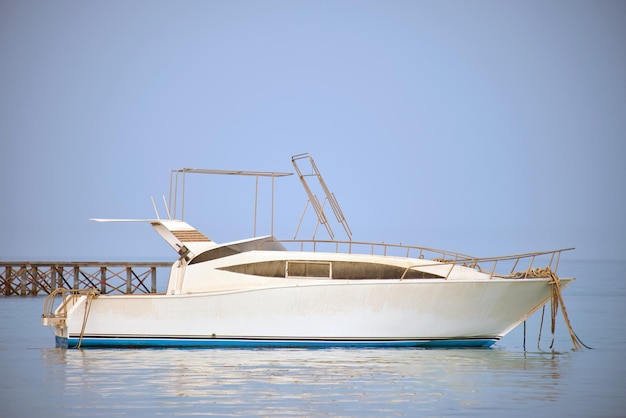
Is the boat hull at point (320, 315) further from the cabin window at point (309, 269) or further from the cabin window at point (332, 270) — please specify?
the cabin window at point (309, 269)

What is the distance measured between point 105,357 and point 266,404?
741cm

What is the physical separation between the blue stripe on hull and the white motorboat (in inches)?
0.9

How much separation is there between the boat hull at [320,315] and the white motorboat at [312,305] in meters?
0.02

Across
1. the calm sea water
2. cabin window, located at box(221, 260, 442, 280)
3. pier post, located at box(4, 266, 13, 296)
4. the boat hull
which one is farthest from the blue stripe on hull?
pier post, located at box(4, 266, 13, 296)

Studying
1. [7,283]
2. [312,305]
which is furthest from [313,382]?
[7,283]

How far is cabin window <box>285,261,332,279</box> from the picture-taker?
82.5 ft

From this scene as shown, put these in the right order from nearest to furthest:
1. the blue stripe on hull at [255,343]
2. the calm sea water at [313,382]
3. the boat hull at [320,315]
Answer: the calm sea water at [313,382]
the boat hull at [320,315]
the blue stripe on hull at [255,343]

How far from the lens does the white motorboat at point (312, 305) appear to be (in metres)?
24.5

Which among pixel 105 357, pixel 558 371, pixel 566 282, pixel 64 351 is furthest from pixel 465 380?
pixel 64 351

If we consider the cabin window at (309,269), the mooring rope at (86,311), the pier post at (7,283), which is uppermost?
the cabin window at (309,269)

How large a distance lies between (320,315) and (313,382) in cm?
433

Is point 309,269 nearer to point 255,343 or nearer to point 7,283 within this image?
point 255,343

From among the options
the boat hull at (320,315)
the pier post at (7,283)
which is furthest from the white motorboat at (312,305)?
the pier post at (7,283)

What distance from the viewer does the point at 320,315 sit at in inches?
968
